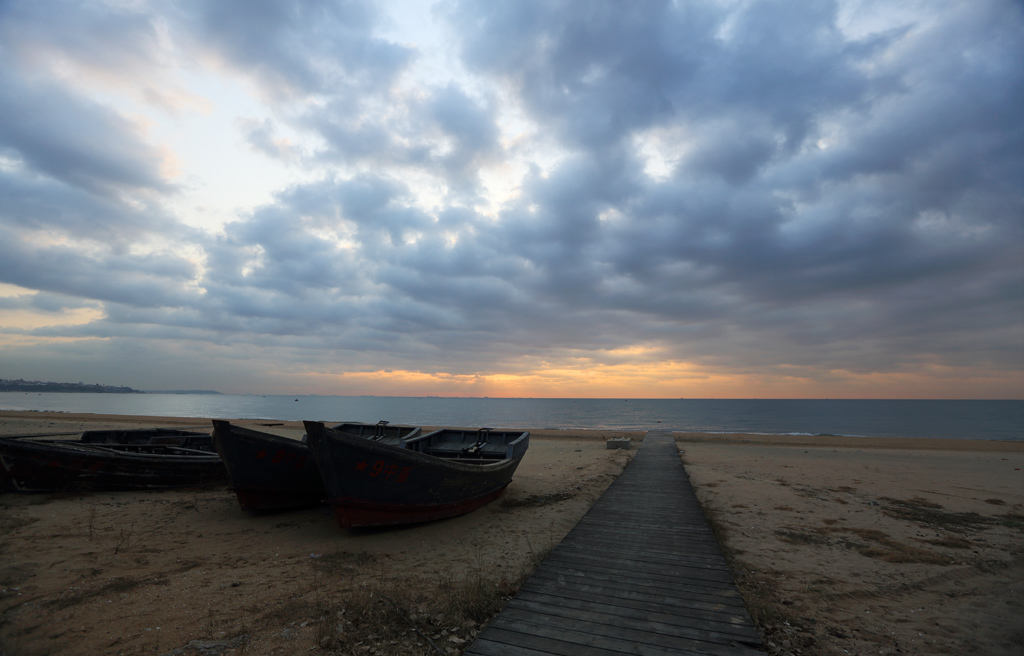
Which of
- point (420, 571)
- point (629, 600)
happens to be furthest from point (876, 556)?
point (420, 571)

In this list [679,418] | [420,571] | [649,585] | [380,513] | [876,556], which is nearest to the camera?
[649,585]

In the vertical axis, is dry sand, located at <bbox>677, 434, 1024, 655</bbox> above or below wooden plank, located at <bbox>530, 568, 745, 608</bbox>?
below

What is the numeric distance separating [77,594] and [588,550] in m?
7.10

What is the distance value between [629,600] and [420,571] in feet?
10.9

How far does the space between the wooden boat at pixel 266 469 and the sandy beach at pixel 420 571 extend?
0.41m

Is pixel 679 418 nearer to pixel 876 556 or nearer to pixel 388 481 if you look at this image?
pixel 876 556

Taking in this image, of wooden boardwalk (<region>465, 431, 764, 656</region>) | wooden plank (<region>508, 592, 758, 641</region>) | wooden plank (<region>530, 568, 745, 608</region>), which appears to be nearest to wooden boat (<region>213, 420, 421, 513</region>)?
wooden plank (<region>530, 568, 745, 608</region>)

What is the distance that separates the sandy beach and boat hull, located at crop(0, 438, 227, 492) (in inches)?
15.1

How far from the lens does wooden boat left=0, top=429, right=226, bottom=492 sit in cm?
1049

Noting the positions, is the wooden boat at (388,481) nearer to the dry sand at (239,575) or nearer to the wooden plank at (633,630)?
the dry sand at (239,575)

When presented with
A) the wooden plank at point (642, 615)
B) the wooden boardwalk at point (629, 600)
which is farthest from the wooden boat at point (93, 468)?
the wooden plank at point (642, 615)

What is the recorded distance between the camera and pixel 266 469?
926 centimetres

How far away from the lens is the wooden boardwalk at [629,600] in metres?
4.23

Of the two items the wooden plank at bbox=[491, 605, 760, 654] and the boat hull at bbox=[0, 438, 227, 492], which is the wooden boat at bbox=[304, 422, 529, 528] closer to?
the wooden plank at bbox=[491, 605, 760, 654]
